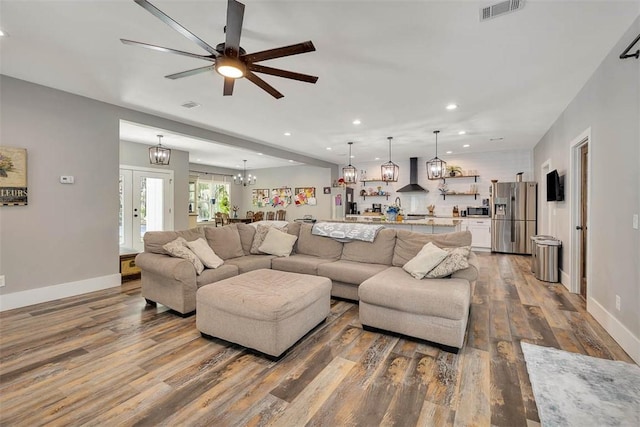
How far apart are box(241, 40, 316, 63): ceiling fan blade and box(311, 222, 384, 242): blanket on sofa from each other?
2.48 m

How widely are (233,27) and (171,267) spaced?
232 centimetres

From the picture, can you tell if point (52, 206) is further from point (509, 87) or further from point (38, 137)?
point (509, 87)

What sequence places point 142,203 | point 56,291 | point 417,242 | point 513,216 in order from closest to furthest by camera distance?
point 417,242 < point 56,291 < point 142,203 < point 513,216

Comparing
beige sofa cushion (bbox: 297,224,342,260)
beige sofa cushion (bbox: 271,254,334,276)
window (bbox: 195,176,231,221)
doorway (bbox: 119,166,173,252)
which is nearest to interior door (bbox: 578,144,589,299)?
beige sofa cushion (bbox: 297,224,342,260)

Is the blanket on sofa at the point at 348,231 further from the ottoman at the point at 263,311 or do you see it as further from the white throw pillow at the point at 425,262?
the ottoman at the point at 263,311

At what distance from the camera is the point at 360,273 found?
11.2 feet

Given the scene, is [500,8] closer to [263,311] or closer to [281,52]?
[281,52]

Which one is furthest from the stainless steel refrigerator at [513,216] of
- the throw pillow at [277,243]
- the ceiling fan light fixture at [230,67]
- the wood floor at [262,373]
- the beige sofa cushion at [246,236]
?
the ceiling fan light fixture at [230,67]

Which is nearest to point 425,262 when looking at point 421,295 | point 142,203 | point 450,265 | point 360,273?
point 450,265

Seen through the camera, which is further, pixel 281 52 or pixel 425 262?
pixel 425 262

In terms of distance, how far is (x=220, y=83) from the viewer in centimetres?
346

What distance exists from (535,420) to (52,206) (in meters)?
5.16

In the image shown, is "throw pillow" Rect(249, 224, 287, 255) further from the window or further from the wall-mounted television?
the window

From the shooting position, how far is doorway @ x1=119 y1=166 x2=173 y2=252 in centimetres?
652
